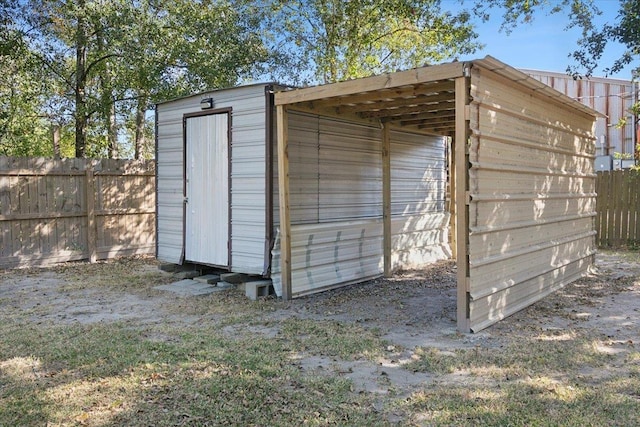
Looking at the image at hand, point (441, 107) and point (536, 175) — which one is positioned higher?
point (441, 107)

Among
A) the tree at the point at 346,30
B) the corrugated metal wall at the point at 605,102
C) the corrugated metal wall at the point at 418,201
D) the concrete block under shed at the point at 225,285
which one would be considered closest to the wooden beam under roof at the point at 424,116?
the corrugated metal wall at the point at 418,201

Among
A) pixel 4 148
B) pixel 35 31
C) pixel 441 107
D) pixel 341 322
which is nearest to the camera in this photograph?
pixel 341 322

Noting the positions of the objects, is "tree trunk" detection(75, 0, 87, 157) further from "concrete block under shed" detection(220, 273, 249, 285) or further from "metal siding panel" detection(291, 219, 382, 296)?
"metal siding panel" detection(291, 219, 382, 296)

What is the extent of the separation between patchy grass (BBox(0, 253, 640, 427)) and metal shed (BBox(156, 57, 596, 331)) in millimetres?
631

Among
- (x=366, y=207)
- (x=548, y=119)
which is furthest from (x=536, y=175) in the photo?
(x=366, y=207)

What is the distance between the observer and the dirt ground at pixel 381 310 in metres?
3.94

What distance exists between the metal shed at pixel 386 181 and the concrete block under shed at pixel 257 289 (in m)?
0.14

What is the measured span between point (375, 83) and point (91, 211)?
5.87 meters

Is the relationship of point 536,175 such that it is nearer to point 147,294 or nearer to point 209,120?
point 209,120

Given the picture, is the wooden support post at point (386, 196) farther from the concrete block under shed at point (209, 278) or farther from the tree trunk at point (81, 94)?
the tree trunk at point (81, 94)

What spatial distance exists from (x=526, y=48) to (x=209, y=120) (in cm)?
1314

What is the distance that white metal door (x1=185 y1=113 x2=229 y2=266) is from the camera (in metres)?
6.42

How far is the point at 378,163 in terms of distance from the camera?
7.34 meters

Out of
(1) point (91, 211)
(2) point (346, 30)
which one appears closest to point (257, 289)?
(1) point (91, 211)
